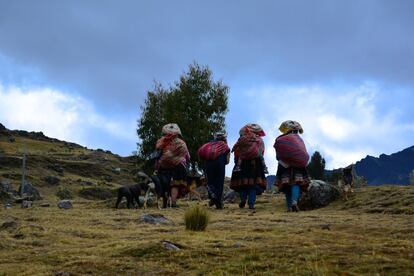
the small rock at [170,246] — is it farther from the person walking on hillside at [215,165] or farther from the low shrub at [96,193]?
the low shrub at [96,193]

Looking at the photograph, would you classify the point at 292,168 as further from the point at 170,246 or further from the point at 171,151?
the point at 170,246

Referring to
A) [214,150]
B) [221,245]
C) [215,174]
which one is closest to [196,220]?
[221,245]

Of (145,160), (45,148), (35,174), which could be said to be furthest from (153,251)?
(45,148)

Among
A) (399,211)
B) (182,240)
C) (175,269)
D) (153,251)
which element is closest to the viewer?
(175,269)

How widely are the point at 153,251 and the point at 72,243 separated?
2196mm

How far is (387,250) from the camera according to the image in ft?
23.4

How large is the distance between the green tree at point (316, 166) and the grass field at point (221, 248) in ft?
99.9

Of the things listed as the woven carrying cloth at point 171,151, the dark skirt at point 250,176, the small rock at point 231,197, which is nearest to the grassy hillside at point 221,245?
the dark skirt at point 250,176

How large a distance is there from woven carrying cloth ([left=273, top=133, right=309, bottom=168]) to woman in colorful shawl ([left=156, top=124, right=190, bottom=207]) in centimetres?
325

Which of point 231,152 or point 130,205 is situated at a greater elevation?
point 231,152

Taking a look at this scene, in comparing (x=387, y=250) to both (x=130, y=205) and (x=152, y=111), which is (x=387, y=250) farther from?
(x=152, y=111)

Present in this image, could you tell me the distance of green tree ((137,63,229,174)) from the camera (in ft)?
126

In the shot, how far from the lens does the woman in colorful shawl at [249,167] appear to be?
1697 centimetres

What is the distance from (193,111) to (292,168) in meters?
24.1
